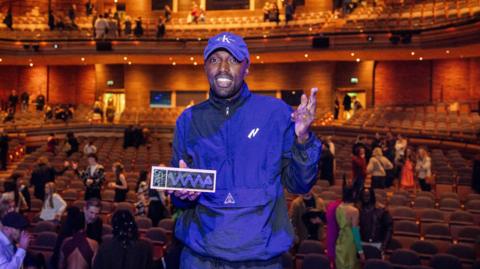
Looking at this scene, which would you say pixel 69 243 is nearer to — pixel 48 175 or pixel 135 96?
pixel 48 175

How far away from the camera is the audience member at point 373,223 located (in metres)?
7.26

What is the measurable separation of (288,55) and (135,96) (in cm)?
844

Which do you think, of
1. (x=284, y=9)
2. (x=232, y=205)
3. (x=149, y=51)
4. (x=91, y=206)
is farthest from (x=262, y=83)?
(x=232, y=205)

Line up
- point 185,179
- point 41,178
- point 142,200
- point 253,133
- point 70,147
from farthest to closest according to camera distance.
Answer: point 70,147
point 41,178
point 142,200
point 253,133
point 185,179

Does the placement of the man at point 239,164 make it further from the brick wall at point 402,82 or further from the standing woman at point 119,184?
the brick wall at point 402,82

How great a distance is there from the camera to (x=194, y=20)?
2716 cm

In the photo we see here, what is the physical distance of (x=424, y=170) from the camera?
13.0 metres

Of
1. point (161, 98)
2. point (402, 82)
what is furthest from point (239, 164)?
point (161, 98)

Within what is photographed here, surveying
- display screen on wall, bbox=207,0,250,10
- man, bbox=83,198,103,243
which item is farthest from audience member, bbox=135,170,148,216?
display screen on wall, bbox=207,0,250,10

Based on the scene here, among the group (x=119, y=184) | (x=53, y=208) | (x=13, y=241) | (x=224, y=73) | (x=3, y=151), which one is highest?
(x=224, y=73)

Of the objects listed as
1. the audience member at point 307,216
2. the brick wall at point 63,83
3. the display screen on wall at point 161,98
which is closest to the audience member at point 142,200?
the audience member at point 307,216

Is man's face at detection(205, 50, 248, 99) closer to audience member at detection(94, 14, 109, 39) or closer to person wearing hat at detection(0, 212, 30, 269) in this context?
person wearing hat at detection(0, 212, 30, 269)

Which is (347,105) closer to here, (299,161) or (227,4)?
(227,4)

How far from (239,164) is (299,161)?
170 mm
